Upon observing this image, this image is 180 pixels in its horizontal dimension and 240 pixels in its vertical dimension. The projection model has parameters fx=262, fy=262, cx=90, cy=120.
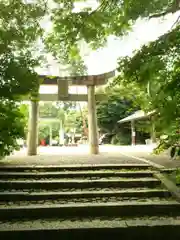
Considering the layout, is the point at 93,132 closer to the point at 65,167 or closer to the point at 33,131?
the point at 33,131

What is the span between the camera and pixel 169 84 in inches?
111

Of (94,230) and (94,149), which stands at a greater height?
(94,149)

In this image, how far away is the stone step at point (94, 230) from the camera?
3.91 metres

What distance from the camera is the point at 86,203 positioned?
4895mm

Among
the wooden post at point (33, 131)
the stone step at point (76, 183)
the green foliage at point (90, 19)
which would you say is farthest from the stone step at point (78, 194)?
the wooden post at point (33, 131)

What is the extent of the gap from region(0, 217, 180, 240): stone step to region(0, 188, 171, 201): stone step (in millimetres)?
994

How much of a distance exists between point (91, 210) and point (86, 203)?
0.75 ft

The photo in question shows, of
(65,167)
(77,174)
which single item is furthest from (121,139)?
(77,174)

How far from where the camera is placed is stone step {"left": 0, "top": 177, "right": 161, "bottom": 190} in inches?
228

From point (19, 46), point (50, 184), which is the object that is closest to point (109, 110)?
point (50, 184)

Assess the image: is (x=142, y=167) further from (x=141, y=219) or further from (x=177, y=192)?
(x=141, y=219)

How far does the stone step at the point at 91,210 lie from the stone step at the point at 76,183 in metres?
0.98

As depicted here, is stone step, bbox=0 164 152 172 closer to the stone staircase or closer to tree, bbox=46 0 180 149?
the stone staircase

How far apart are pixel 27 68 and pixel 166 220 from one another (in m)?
3.28
